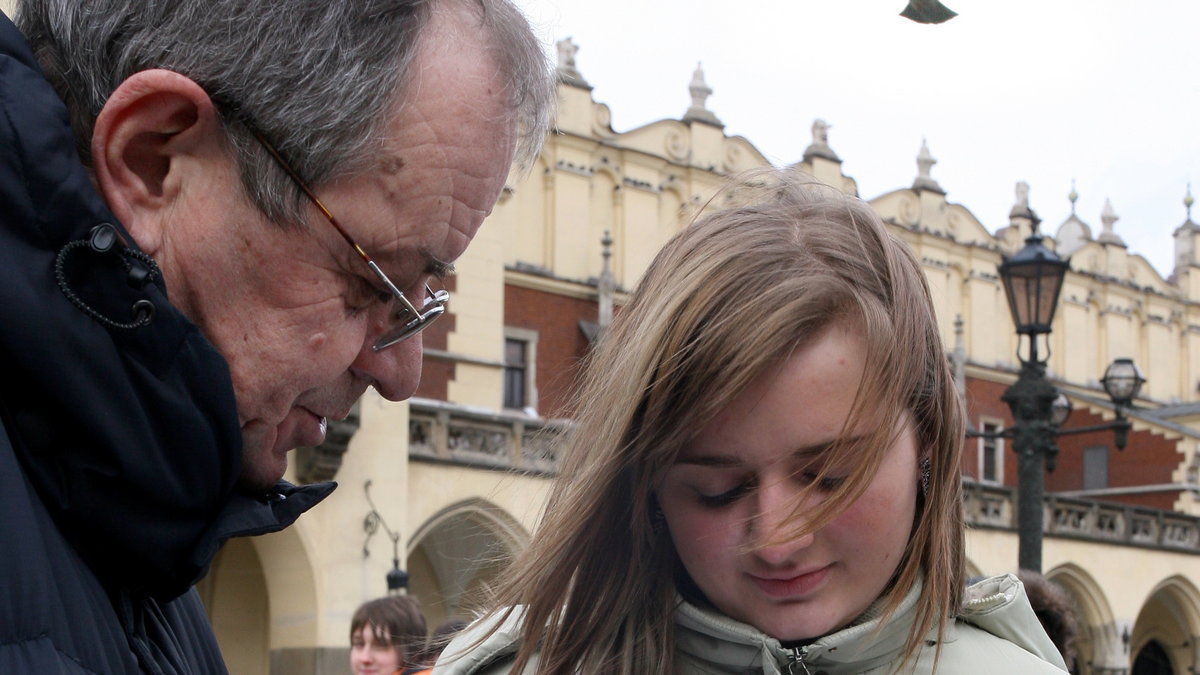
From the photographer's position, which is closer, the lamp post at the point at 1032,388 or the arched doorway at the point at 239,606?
the lamp post at the point at 1032,388

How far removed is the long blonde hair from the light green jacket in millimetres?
30

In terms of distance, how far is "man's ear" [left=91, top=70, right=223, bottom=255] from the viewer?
1.35 metres

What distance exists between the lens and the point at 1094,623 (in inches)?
975

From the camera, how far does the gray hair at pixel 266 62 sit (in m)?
1.39

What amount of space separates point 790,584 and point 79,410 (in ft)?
2.73

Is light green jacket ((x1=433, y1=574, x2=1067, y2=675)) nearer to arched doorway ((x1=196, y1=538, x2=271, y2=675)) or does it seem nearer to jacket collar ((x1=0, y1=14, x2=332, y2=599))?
jacket collar ((x1=0, y1=14, x2=332, y2=599))

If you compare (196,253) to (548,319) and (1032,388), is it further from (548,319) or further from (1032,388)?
(548,319)

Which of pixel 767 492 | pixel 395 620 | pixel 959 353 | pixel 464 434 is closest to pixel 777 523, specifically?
pixel 767 492

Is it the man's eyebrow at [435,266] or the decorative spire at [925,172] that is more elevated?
the decorative spire at [925,172]

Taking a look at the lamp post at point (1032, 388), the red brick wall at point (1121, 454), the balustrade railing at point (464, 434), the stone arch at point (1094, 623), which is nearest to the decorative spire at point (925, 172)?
the red brick wall at point (1121, 454)

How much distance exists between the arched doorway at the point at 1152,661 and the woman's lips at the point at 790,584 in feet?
94.6

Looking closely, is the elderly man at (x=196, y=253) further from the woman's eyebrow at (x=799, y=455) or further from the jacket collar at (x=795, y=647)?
the jacket collar at (x=795, y=647)

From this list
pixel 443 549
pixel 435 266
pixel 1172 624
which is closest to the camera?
pixel 435 266

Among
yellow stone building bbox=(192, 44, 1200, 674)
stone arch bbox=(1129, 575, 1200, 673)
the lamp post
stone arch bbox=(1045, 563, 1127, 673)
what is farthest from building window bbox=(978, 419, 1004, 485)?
the lamp post
